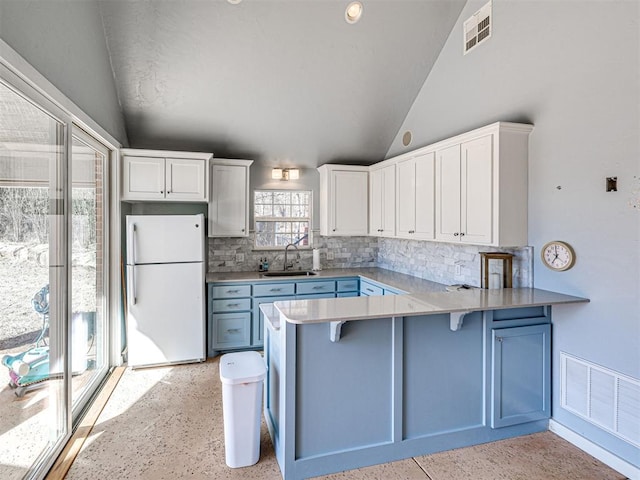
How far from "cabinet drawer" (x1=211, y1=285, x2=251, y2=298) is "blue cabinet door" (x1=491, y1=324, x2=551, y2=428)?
2.58m

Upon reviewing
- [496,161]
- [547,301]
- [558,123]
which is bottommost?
[547,301]

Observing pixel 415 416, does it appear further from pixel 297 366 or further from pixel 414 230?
pixel 414 230

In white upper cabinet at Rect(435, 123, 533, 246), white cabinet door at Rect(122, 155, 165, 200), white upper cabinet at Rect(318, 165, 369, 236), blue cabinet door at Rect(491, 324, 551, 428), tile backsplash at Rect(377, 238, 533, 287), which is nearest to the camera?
blue cabinet door at Rect(491, 324, 551, 428)

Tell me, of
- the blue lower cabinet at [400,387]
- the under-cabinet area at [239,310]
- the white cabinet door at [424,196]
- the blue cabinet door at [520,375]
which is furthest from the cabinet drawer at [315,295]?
the blue cabinet door at [520,375]

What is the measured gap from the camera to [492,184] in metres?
2.79

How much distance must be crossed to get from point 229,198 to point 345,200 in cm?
144

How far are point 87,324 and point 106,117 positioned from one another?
180cm

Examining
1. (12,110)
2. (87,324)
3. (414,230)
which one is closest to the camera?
(12,110)

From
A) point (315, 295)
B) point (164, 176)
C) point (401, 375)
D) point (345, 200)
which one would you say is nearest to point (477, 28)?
point (345, 200)

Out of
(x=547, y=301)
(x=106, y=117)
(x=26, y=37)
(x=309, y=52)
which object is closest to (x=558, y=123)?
(x=547, y=301)

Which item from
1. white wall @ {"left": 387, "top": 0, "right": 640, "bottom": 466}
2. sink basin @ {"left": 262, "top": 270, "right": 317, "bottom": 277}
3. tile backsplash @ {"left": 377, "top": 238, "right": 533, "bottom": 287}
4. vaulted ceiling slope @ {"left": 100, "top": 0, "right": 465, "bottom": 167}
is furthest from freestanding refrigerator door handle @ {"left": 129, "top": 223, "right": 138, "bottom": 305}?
white wall @ {"left": 387, "top": 0, "right": 640, "bottom": 466}

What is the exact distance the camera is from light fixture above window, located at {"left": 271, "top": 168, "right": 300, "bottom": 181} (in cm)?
475

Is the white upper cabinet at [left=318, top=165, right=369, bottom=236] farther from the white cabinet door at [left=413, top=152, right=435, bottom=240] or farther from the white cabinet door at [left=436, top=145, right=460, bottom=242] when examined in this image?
the white cabinet door at [left=436, top=145, right=460, bottom=242]

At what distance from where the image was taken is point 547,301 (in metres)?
2.39
